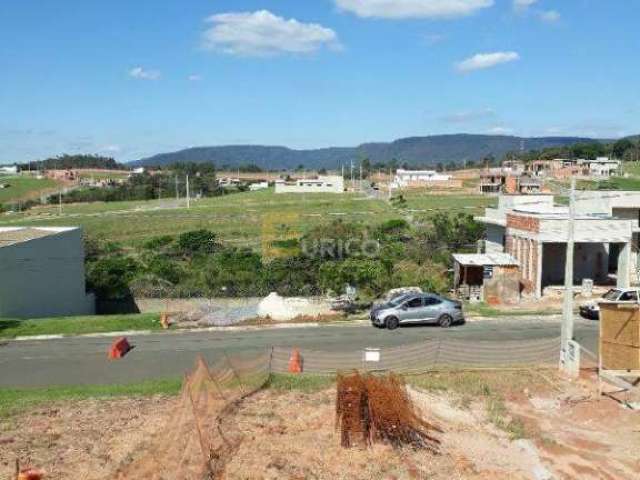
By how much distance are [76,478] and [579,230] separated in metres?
27.2

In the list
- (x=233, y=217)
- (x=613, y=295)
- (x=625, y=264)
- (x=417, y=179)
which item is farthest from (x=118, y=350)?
(x=417, y=179)

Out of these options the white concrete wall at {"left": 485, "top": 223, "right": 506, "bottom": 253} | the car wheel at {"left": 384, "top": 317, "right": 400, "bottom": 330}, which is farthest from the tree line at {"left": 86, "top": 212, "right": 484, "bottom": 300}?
the car wheel at {"left": 384, "top": 317, "right": 400, "bottom": 330}

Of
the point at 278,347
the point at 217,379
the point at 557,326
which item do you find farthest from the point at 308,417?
the point at 557,326

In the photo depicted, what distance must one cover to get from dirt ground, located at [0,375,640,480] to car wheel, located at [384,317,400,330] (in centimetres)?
831

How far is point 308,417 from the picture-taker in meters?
14.9

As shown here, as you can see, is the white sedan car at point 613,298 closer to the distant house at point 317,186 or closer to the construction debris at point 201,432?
the construction debris at point 201,432

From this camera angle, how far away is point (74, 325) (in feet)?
88.0

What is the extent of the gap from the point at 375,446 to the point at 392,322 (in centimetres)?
1223

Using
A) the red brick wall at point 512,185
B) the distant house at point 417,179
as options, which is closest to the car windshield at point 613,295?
the red brick wall at point 512,185

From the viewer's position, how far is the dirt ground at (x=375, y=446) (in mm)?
12273

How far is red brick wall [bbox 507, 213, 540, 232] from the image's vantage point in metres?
32.6

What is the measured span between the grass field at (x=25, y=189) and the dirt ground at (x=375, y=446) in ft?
433

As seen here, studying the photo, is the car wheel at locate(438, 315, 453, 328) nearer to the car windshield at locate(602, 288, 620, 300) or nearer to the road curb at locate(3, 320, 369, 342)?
the road curb at locate(3, 320, 369, 342)

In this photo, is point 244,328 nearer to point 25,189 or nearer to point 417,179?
point 25,189
